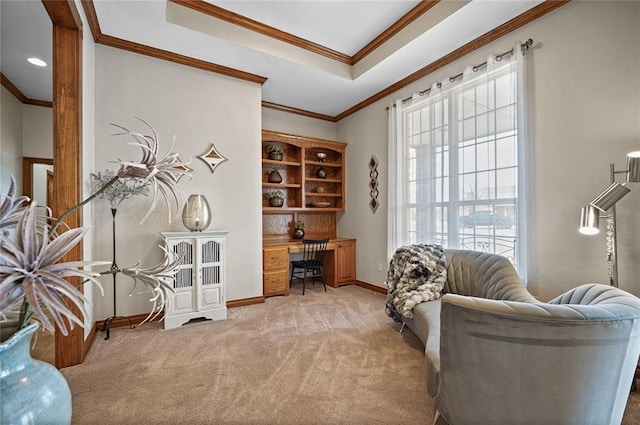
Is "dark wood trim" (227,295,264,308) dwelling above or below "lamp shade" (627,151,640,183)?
below

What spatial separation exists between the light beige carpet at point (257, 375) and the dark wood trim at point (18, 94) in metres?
3.50

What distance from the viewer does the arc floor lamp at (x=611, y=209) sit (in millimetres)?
1754

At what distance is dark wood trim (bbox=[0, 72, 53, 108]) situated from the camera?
3551 millimetres

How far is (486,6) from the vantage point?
2.43 meters

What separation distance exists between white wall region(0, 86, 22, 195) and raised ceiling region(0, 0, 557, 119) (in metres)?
0.25

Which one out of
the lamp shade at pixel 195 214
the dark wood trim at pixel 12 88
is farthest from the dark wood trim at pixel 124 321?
the dark wood trim at pixel 12 88

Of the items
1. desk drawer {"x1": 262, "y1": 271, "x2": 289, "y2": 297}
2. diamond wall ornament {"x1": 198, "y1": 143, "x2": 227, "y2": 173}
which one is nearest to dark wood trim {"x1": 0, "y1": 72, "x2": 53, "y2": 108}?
diamond wall ornament {"x1": 198, "y1": 143, "x2": 227, "y2": 173}

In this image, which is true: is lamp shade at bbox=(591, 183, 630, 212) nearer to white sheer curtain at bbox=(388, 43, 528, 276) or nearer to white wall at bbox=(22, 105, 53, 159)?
white sheer curtain at bbox=(388, 43, 528, 276)

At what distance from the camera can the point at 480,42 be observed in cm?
287

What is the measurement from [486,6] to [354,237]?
11.0 feet

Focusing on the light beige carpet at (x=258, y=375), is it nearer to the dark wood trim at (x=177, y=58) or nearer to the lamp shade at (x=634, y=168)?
the lamp shade at (x=634, y=168)

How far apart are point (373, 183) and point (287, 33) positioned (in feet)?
7.67

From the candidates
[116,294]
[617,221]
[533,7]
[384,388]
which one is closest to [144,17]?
[116,294]

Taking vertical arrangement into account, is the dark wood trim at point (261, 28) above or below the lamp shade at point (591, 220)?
above
